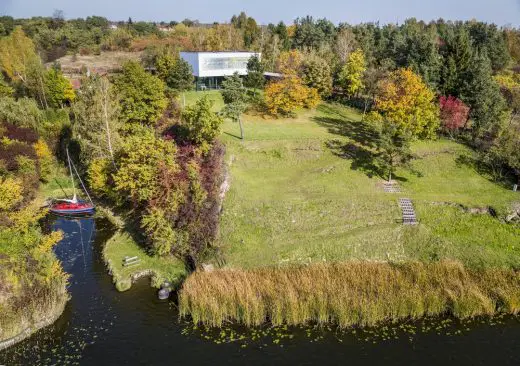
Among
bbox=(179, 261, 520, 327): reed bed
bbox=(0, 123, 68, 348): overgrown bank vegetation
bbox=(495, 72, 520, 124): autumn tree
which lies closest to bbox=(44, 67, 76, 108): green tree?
bbox=(0, 123, 68, 348): overgrown bank vegetation

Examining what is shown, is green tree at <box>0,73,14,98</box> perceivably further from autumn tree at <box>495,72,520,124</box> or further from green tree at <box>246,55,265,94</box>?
autumn tree at <box>495,72,520,124</box>

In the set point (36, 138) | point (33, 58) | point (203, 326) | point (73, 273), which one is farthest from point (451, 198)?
point (33, 58)

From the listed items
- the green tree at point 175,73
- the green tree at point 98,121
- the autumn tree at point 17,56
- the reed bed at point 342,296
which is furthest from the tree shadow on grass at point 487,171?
the autumn tree at point 17,56

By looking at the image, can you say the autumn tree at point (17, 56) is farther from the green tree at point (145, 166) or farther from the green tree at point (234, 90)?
the green tree at point (145, 166)

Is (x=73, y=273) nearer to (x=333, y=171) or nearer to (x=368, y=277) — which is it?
(x=368, y=277)

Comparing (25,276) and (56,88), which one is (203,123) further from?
(56,88)

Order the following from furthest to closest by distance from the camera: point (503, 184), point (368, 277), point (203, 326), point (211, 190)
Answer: point (503, 184), point (211, 190), point (368, 277), point (203, 326)

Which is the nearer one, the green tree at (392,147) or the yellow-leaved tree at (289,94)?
the green tree at (392,147)
